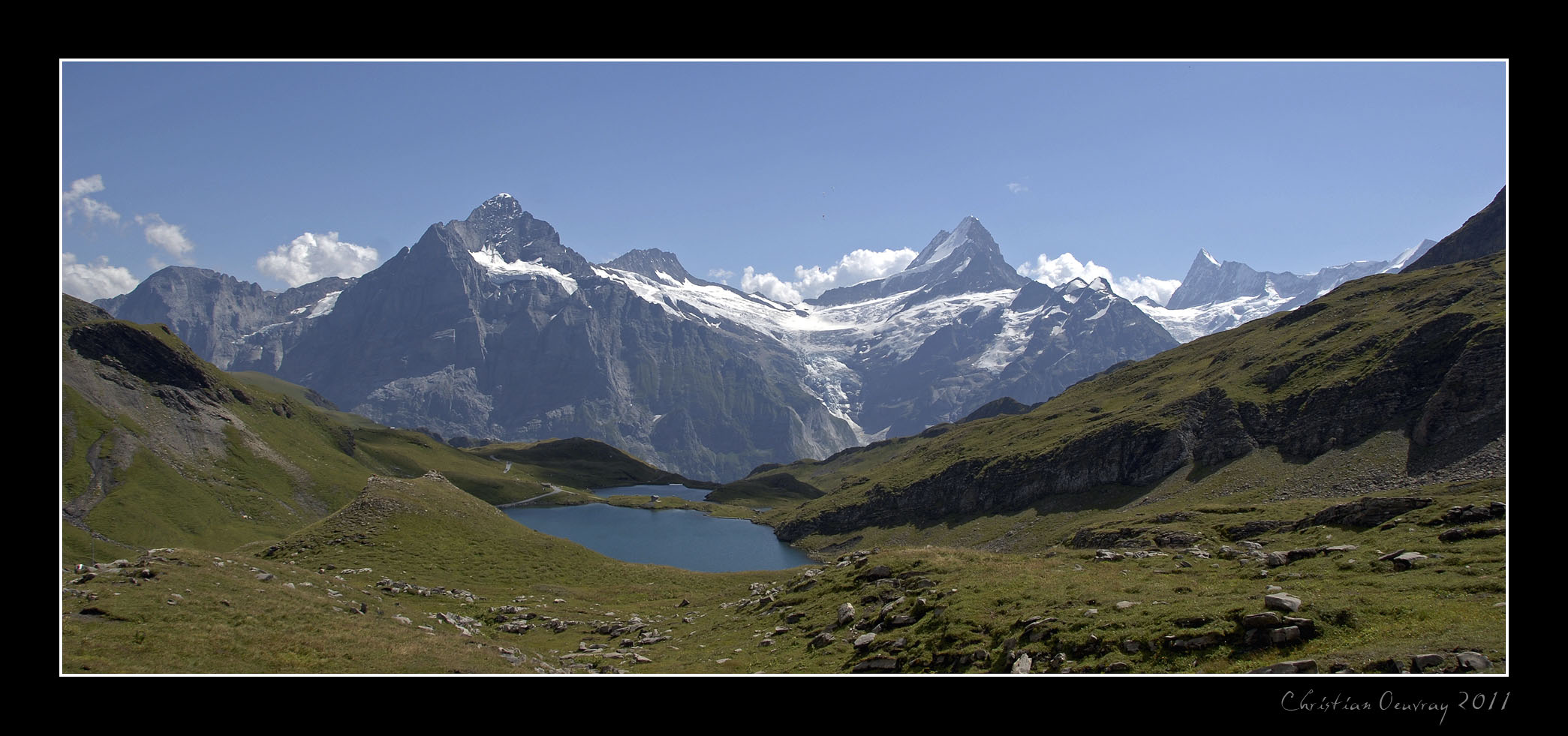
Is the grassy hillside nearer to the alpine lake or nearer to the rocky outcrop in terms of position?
the rocky outcrop

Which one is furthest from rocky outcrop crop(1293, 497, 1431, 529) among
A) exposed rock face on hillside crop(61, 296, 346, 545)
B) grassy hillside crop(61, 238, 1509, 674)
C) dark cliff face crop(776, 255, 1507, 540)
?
exposed rock face on hillside crop(61, 296, 346, 545)

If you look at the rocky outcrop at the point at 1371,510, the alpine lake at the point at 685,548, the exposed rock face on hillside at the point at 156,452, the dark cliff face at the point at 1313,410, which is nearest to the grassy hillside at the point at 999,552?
the rocky outcrop at the point at 1371,510

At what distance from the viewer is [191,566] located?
38938mm

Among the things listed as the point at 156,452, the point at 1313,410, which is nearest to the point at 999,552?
the point at 1313,410

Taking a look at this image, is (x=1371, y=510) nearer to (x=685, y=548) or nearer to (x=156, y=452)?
(x=685, y=548)

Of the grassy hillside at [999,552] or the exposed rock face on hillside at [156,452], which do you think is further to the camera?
the exposed rock face on hillside at [156,452]

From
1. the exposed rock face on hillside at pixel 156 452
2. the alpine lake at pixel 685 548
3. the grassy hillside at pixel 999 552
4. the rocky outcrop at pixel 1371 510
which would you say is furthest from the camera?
the alpine lake at pixel 685 548

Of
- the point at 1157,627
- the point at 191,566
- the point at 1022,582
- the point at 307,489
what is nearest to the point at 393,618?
the point at 191,566

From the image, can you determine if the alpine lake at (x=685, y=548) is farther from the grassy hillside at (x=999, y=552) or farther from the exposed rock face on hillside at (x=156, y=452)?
the exposed rock face on hillside at (x=156, y=452)

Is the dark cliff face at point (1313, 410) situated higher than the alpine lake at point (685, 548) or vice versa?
the dark cliff face at point (1313, 410)

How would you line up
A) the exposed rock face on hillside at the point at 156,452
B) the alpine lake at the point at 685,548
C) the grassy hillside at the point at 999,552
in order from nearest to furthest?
the grassy hillside at the point at 999,552 → the exposed rock face on hillside at the point at 156,452 → the alpine lake at the point at 685,548
